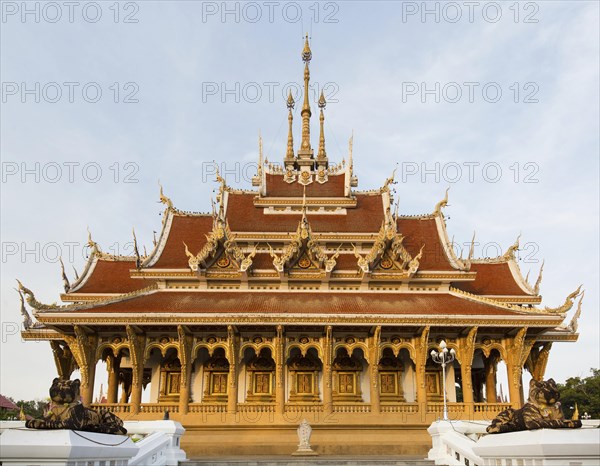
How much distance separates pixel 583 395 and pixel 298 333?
3624 centimetres

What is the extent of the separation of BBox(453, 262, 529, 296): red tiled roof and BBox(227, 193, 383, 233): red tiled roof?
4.27 meters

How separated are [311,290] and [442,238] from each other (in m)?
6.24

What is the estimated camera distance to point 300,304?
741 inches

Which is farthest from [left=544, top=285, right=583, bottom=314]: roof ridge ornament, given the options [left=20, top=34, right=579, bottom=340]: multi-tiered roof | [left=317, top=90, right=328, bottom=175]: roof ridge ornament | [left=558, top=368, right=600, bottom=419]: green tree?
[left=558, top=368, right=600, bottom=419]: green tree

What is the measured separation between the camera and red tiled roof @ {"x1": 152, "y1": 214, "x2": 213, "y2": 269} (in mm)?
21247

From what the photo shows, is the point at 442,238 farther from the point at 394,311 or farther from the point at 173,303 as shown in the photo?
the point at 173,303

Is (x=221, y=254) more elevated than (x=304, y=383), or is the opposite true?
(x=221, y=254)

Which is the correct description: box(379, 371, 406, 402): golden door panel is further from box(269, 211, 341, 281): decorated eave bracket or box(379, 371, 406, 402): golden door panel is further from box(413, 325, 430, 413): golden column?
box(269, 211, 341, 281): decorated eave bracket

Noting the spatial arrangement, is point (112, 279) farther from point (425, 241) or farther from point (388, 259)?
point (425, 241)

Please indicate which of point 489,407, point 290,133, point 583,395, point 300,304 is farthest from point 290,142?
point 583,395

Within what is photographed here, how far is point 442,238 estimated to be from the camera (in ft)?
76.4

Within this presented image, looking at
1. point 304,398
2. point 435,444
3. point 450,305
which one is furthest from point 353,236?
point 435,444

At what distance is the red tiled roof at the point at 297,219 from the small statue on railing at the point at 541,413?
1692cm

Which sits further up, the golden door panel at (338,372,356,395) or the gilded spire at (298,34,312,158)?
the gilded spire at (298,34,312,158)
